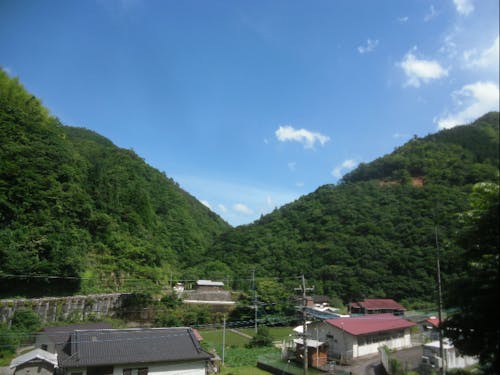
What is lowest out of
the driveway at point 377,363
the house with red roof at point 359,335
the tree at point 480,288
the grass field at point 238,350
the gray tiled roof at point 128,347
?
the grass field at point 238,350

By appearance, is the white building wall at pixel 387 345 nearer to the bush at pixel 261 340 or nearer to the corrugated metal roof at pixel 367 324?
the corrugated metal roof at pixel 367 324

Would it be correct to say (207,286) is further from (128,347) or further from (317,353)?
(128,347)

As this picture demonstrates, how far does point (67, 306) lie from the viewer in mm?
28344

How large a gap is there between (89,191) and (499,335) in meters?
40.9

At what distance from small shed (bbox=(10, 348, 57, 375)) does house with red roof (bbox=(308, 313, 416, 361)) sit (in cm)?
1682

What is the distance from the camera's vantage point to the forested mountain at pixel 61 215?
2731cm

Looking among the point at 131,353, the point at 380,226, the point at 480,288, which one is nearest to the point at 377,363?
the point at 131,353

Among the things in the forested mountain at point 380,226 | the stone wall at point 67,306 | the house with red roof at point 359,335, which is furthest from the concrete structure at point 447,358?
the stone wall at point 67,306

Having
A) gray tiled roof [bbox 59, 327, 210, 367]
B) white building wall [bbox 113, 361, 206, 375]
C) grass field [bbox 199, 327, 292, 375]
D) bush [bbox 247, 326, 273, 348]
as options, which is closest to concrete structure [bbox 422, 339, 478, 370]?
grass field [bbox 199, 327, 292, 375]

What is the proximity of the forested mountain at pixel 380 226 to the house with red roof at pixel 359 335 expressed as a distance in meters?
15.9

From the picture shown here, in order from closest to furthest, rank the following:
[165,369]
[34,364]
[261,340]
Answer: [34,364] → [165,369] → [261,340]

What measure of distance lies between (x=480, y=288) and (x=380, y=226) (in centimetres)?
5239

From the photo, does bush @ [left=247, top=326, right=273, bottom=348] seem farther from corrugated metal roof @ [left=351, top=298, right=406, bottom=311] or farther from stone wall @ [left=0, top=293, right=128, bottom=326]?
corrugated metal roof @ [left=351, top=298, right=406, bottom=311]

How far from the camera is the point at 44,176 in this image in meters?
32.0
